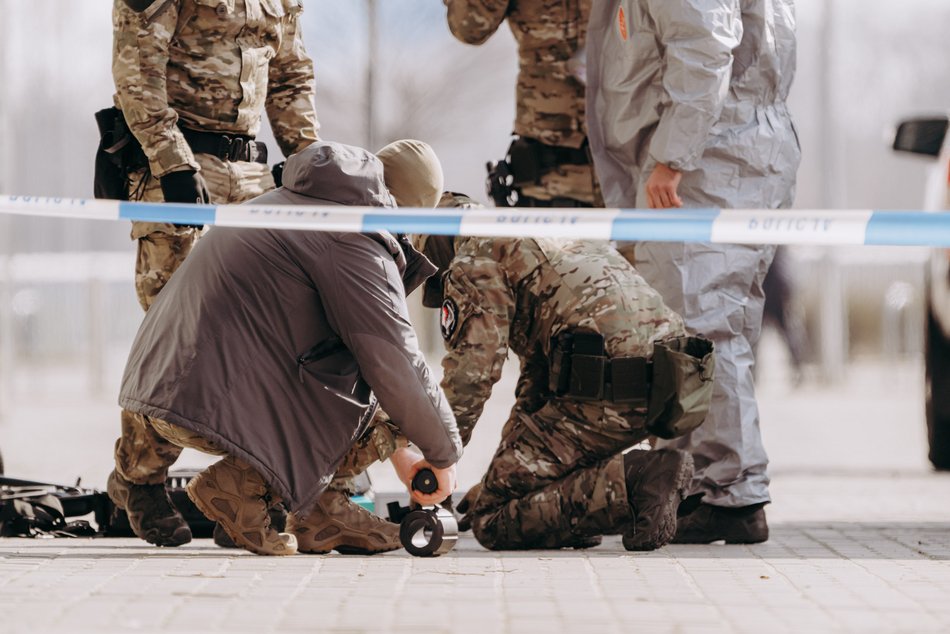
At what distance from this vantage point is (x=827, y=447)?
10.3m

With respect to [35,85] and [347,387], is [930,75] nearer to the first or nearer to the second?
[35,85]

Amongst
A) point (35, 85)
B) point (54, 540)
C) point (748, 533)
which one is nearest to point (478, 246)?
point (748, 533)

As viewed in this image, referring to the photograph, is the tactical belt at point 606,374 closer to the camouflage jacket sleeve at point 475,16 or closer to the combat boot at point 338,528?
the combat boot at point 338,528

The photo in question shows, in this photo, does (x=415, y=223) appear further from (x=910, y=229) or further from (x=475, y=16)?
(x=475, y=16)

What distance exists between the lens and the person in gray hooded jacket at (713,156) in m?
5.27

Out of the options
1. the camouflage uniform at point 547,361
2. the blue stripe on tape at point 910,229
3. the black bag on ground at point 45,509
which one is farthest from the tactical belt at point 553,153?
the blue stripe on tape at point 910,229

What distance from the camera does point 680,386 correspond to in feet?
16.2

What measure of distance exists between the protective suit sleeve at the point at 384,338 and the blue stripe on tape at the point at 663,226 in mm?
667

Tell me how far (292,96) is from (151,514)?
156cm

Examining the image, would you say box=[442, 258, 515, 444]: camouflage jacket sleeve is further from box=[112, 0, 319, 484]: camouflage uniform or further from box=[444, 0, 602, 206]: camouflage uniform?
box=[444, 0, 602, 206]: camouflage uniform

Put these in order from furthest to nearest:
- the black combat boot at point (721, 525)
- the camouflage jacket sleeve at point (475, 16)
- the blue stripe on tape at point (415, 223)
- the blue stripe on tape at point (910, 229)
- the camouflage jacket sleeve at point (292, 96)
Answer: the camouflage jacket sleeve at point (475, 16) → the camouflage jacket sleeve at point (292, 96) → the black combat boot at point (721, 525) → the blue stripe on tape at point (415, 223) → the blue stripe on tape at point (910, 229)

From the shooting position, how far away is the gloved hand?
513 cm

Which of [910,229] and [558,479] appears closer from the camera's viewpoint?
[910,229]
